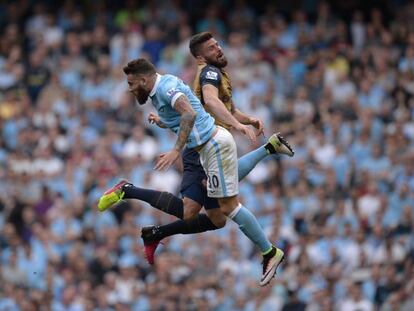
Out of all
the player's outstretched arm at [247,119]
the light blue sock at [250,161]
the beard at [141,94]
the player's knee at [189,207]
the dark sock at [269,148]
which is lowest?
the player's knee at [189,207]

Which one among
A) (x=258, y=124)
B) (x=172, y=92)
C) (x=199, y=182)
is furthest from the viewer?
(x=258, y=124)

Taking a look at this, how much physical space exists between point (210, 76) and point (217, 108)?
0.37m

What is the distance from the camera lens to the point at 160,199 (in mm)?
13156

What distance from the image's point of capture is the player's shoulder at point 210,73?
12841mm

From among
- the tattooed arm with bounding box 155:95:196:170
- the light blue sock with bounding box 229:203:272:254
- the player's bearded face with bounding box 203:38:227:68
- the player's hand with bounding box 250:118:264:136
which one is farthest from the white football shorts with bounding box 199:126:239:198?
the player's bearded face with bounding box 203:38:227:68

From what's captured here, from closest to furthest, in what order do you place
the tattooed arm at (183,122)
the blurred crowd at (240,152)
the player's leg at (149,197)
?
the tattooed arm at (183,122) → the player's leg at (149,197) → the blurred crowd at (240,152)

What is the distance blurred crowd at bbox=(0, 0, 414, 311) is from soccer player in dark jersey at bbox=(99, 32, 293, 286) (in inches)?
194

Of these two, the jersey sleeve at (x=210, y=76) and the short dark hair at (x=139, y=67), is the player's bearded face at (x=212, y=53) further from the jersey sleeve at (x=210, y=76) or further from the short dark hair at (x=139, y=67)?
the short dark hair at (x=139, y=67)

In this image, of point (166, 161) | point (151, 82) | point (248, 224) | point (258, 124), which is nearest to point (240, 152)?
point (258, 124)

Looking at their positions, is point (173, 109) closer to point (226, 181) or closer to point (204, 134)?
point (204, 134)

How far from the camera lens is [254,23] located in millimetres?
23328

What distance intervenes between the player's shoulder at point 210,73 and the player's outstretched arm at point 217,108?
0.10 m

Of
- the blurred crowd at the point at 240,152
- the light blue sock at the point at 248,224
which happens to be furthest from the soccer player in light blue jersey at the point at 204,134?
the blurred crowd at the point at 240,152

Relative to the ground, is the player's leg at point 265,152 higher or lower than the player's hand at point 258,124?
lower
